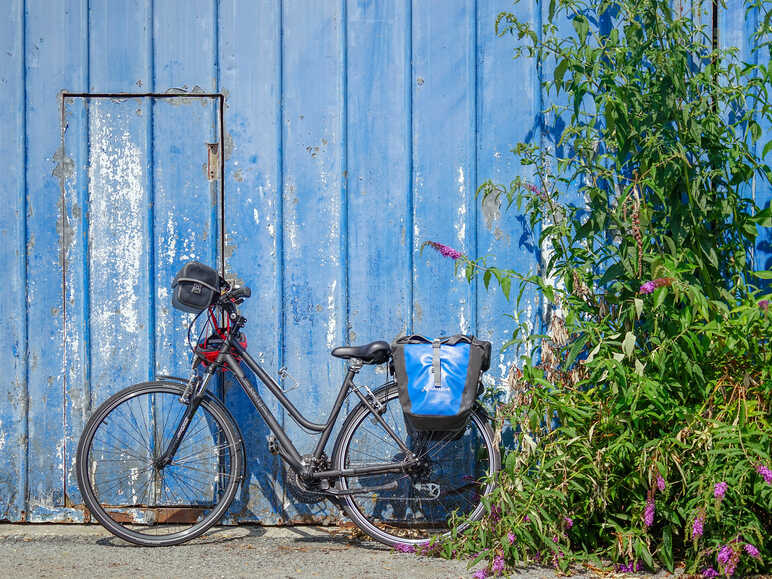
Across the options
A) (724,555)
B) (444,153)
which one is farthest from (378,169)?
(724,555)

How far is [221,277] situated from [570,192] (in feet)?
5.60

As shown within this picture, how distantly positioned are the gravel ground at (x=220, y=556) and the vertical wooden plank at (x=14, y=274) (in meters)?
0.26

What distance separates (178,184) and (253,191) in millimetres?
368

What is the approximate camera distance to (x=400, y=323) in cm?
403

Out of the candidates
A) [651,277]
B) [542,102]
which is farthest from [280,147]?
[651,277]

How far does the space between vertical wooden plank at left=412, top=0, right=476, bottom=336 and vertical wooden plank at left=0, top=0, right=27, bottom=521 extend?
6.33ft

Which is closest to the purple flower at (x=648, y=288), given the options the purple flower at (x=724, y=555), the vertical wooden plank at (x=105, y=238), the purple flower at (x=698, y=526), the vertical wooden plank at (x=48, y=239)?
the purple flower at (x=698, y=526)

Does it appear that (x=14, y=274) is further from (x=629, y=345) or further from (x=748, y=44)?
(x=748, y=44)

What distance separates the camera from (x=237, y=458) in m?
3.76

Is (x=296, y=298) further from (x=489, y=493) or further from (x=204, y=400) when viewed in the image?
(x=489, y=493)

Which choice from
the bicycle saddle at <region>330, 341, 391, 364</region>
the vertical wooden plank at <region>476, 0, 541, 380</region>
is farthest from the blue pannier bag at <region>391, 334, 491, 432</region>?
the vertical wooden plank at <region>476, 0, 541, 380</region>

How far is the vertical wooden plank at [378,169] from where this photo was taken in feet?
13.2

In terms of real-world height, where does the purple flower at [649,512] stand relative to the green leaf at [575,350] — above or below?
below

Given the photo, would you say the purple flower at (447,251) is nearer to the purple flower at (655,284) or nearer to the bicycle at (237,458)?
the bicycle at (237,458)
